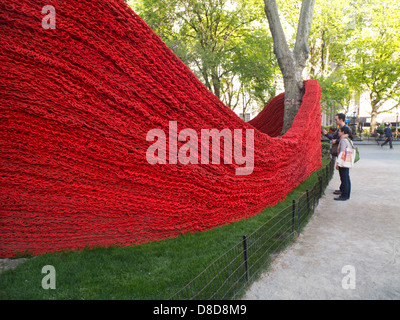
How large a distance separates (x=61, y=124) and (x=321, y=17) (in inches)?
1092

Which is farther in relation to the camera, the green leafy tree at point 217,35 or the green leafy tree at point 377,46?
the green leafy tree at point 377,46

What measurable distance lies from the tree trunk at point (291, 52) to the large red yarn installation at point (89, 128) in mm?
6641

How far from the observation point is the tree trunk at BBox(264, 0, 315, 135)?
1008cm

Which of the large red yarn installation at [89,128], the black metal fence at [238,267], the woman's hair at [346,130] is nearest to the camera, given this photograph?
the black metal fence at [238,267]

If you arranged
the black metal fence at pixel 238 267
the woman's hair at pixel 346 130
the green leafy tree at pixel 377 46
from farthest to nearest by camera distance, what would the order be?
1. the green leafy tree at pixel 377 46
2. the woman's hair at pixel 346 130
3. the black metal fence at pixel 238 267

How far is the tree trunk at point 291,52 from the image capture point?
10.1 m
